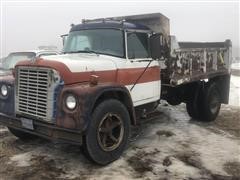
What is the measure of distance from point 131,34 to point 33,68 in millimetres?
2131

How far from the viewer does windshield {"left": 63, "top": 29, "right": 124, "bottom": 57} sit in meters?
6.72

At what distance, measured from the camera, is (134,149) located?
6.80m

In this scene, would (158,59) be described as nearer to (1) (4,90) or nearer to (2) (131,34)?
(2) (131,34)

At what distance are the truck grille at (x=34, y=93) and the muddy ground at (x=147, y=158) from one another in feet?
2.73

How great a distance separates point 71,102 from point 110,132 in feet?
3.18

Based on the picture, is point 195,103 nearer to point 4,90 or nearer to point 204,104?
point 204,104

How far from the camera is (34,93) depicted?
19.1ft

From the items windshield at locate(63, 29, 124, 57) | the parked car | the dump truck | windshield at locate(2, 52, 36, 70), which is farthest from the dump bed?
windshield at locate(2, 52, 36, 70)

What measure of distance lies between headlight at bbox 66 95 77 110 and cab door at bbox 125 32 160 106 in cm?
154

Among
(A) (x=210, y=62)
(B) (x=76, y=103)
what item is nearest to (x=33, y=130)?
(B) (x=76, y=103)

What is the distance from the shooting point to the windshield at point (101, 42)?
6719 mm

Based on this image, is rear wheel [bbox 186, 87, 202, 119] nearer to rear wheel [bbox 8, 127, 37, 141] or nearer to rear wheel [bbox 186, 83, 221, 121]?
rear wheel [bbox 186, 83, 221, 121]

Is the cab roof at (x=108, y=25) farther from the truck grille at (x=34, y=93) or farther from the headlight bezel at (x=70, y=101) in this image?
the headlight bezel at (x=70, y=101)

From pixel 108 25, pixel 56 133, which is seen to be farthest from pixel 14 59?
pixel 56 133
